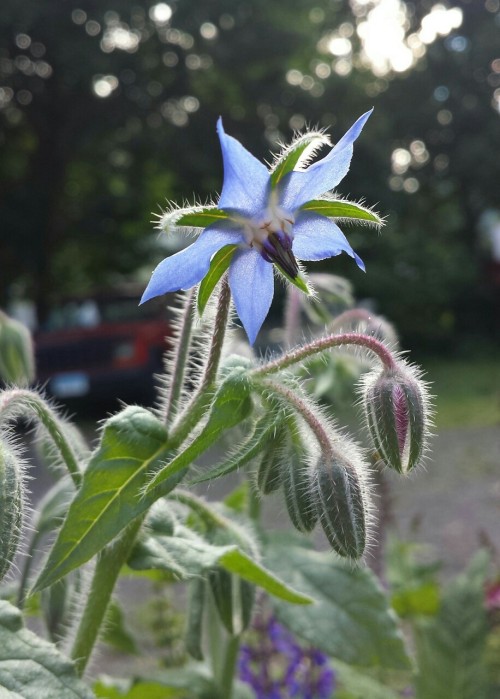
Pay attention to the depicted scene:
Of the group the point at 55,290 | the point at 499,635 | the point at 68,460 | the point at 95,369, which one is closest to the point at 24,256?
the point at 55,290

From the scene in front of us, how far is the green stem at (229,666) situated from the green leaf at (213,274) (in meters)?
0.79

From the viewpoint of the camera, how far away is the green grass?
840 centimetres

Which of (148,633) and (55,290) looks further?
(55,290)

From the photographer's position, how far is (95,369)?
8.10m

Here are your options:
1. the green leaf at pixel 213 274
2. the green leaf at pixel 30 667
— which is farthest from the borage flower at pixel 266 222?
the green leaf at pixel 30 667

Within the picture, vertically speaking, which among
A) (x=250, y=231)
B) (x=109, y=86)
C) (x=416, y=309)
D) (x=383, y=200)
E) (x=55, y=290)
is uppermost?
(x=250, y=231)

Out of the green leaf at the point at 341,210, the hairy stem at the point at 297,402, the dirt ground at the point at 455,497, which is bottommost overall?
the dirt ground at the point at 455,497

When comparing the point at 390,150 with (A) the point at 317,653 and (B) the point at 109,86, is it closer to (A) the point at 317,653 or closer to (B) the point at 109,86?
(B) the point at 109,86

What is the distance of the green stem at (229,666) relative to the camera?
1497mm

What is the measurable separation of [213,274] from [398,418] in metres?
0.26

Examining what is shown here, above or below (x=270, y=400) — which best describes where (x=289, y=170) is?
above

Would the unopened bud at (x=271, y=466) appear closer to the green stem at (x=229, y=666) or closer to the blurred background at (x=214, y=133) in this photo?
the green stem at (x=229, y=666)

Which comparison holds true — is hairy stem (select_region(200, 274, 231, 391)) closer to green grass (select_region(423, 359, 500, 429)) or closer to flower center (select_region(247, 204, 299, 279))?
flower center (select_region(247, 204, 299, 279))

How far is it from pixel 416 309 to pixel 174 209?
1273cm
